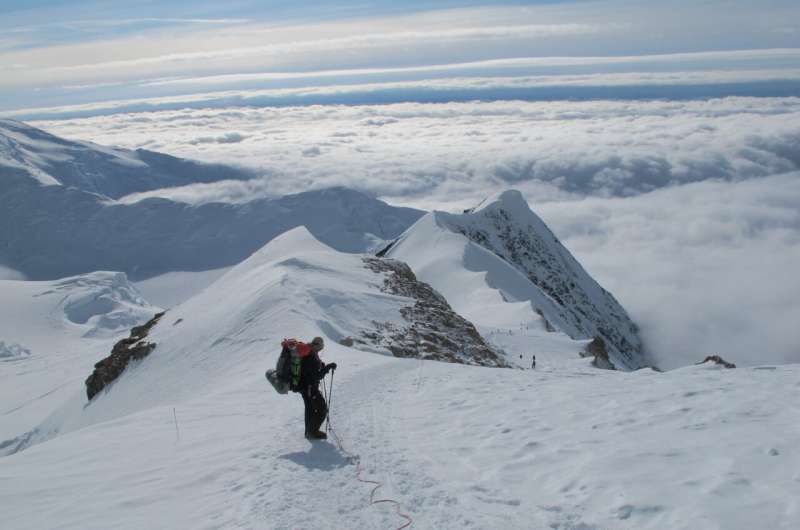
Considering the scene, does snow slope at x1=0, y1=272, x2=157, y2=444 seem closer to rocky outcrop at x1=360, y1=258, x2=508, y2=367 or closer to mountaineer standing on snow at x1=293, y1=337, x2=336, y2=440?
rocky outcrop at x1=360, y1=258, x2=508, y2=367

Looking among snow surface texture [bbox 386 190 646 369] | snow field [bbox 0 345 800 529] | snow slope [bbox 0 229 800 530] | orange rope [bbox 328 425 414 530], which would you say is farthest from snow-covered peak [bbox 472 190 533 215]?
orange rope [bbox 328 425 414 530]

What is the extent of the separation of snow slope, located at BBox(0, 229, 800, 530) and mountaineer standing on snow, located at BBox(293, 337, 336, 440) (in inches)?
13.3

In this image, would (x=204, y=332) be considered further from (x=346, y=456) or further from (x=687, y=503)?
(x=687, y=503)

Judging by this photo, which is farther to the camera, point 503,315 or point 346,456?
point 503,315

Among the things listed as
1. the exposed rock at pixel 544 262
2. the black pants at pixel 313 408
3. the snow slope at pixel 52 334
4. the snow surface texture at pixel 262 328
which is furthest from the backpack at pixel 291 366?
the exposed rock at pixel 544 262

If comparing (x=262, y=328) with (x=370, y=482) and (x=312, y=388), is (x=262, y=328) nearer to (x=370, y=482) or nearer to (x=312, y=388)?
(x=312, y=388)

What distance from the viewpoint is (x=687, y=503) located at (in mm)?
7047

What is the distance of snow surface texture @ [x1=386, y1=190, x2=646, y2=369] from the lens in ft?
174

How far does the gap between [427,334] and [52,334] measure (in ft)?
327

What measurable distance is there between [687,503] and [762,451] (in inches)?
75.1

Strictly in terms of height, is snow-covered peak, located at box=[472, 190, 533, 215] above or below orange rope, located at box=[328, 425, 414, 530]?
below

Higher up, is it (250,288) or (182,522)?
(182,522)

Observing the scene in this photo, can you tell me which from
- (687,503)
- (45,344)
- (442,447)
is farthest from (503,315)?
(45,344)

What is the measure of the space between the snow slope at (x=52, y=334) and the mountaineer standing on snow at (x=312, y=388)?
35999mm
